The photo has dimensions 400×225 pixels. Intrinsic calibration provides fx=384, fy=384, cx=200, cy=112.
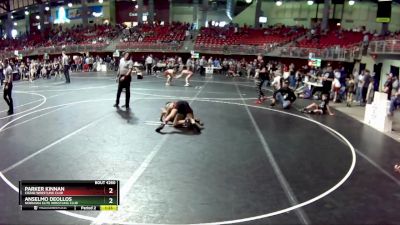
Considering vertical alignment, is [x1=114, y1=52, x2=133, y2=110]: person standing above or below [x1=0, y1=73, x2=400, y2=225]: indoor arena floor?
above

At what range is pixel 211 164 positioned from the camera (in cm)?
795

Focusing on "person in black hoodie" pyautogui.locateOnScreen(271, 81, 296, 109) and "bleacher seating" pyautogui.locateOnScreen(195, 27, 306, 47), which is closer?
"person in black hoodie" pyautogui.locateOnScreen(271, 81, 296, 109)

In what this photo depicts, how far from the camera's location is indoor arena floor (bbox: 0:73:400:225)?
225 inches

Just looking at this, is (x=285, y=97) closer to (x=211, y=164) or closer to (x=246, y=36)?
(x=211, y=164)

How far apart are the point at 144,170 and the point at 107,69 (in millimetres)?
30187

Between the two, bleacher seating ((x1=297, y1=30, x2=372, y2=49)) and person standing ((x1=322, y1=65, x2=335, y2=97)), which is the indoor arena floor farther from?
bleacher seating ((x1=297, y1=30, x2=372, y2=49))

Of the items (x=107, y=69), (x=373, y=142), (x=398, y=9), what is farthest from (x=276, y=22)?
(x=373, y=142)
